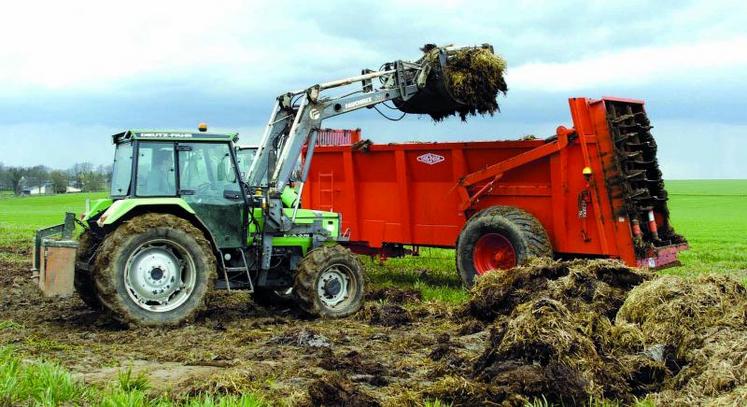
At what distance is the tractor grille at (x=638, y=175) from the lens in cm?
1046

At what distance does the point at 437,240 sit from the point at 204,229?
459 centimetres

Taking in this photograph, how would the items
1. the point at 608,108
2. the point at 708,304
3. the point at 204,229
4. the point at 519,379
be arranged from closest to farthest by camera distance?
the point at 519,379, the point at 708,304, the point at 204,229, the point at 608,108

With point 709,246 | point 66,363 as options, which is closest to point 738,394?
point 66,363

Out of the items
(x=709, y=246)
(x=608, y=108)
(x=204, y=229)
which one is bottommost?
(x=709, y=246)

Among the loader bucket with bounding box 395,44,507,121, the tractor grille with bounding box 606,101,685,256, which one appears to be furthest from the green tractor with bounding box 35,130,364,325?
the tractor grille with bounding box 606,101,685,256

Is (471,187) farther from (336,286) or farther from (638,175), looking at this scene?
(336,286)

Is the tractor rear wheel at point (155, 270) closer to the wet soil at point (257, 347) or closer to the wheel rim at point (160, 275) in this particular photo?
the wheel rim at point (160, 275)

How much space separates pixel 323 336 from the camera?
27.0 feet

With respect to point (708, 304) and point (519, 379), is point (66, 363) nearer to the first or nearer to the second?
point (519, 379)

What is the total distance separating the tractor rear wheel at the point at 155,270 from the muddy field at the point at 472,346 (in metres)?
0.26

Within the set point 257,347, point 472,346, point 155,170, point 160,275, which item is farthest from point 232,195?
point 472,346

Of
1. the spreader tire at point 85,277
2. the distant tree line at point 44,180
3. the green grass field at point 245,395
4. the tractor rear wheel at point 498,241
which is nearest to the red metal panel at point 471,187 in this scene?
the tractor rear wheel at point 498,241

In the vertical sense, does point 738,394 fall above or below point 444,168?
below

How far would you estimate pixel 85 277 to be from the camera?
30.9ft
